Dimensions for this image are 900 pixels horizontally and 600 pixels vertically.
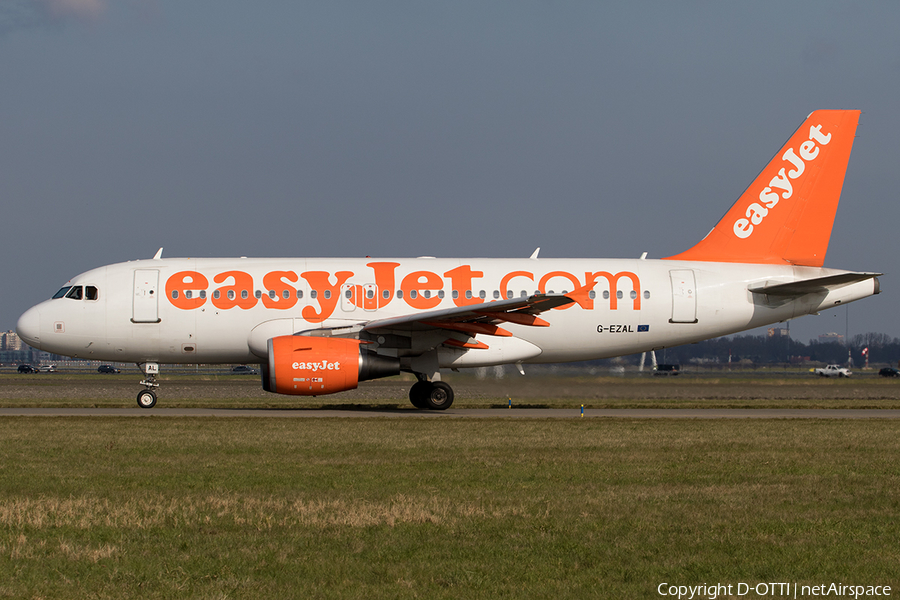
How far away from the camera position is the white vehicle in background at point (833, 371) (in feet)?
254

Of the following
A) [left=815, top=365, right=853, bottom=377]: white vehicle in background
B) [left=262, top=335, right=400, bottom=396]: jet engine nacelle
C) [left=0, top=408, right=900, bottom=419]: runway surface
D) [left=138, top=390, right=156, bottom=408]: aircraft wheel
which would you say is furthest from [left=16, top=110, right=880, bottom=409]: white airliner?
[left=815, top=365, right=853, bottom=377]: white vehicle in background

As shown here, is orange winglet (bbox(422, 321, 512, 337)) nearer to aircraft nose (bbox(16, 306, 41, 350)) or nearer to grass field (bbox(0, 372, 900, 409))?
grass field (bbox(0, 372, 900, 409))

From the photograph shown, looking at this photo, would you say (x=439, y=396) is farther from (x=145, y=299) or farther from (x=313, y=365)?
(x=145, y=299)

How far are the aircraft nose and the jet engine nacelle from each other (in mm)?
6922

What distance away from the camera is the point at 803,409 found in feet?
84.6

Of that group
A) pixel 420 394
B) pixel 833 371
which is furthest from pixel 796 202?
pixel 833 371

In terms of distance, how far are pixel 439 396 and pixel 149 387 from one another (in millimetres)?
7750

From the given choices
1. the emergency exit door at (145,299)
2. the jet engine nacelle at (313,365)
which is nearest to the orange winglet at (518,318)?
the jet engine nacelle at (313,365)

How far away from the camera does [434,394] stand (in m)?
23.9

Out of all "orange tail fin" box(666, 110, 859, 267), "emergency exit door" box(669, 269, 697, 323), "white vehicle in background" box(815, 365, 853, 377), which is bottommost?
"white vehicle in background" box(815, 365, 853, 377)

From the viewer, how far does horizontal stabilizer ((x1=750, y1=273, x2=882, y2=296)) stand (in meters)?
24.0

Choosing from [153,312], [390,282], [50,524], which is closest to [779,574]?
[50,524]

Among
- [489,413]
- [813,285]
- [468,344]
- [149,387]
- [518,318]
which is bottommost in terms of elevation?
[489,413]

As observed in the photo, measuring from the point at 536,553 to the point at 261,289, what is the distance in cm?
1777
